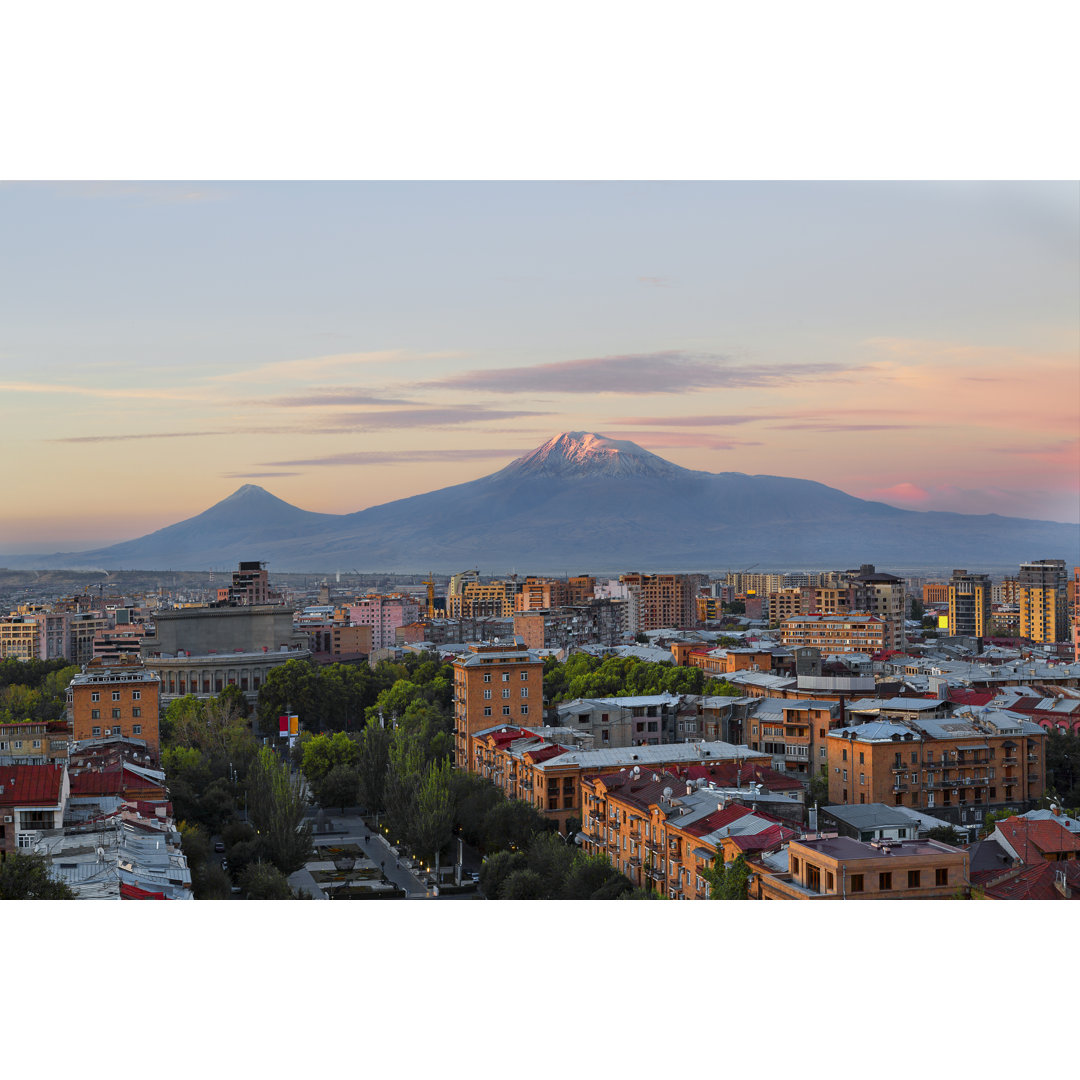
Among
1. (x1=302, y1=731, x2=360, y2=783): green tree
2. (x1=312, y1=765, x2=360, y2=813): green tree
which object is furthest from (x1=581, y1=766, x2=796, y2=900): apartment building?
(x1=302, y1=731, x2=360, y2=783): green tree

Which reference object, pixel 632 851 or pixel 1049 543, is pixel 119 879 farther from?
pixel 1049 543

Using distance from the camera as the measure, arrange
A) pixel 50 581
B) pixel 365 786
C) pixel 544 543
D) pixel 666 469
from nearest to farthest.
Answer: pixel 365 786 < pixel 50 581 < pixel 544 543 < pixel 666 469

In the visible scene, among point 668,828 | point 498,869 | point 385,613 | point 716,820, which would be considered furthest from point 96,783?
point 385,613

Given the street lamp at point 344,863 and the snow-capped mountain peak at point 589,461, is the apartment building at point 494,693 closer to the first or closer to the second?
the street lamp at point 344,863

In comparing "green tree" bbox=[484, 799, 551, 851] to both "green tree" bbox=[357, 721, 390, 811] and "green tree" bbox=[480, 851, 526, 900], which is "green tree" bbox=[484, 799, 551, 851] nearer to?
"green tree" bbox=[480, 851, 526, 900]

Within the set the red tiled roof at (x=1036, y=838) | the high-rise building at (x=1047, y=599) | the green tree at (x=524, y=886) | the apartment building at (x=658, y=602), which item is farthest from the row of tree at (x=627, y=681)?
the apartment building at (x=658, y=602)

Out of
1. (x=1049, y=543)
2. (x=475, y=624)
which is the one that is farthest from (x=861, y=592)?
(x=1049, y=543)

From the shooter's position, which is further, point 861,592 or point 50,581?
point 50,581
